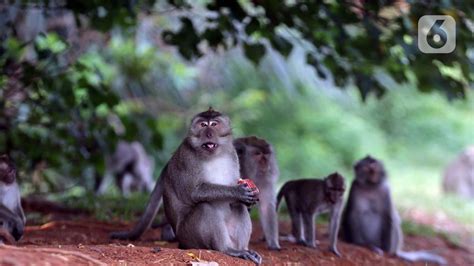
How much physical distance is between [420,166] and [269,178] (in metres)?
19.8

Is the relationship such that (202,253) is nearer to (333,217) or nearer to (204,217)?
(204,217)

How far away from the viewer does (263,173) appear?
7977 millimetres

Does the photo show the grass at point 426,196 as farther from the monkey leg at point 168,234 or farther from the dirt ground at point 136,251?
the monkey leg at point 168,234

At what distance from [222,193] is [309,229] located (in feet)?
6.91

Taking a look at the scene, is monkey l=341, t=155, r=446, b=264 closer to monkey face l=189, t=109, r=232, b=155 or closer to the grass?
monkey face l=189, t=109, r=232, b=155

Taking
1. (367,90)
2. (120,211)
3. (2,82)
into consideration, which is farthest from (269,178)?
(2,82)

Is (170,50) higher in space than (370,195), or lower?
higher

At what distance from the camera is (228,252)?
21.4 feet

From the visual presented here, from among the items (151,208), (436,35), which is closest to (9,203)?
(151,208)

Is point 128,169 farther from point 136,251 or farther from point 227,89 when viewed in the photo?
point 136,251

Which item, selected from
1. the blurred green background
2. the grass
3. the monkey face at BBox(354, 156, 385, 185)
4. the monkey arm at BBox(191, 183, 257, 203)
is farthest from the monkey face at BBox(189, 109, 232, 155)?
the grass

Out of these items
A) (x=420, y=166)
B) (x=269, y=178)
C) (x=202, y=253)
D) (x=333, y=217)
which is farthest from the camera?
(x=420, y=166)

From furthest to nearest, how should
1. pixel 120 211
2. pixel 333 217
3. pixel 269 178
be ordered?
pixel 120 211, pixel 333 217, pixel 269 178

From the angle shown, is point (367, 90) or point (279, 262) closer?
point (279, 262)
